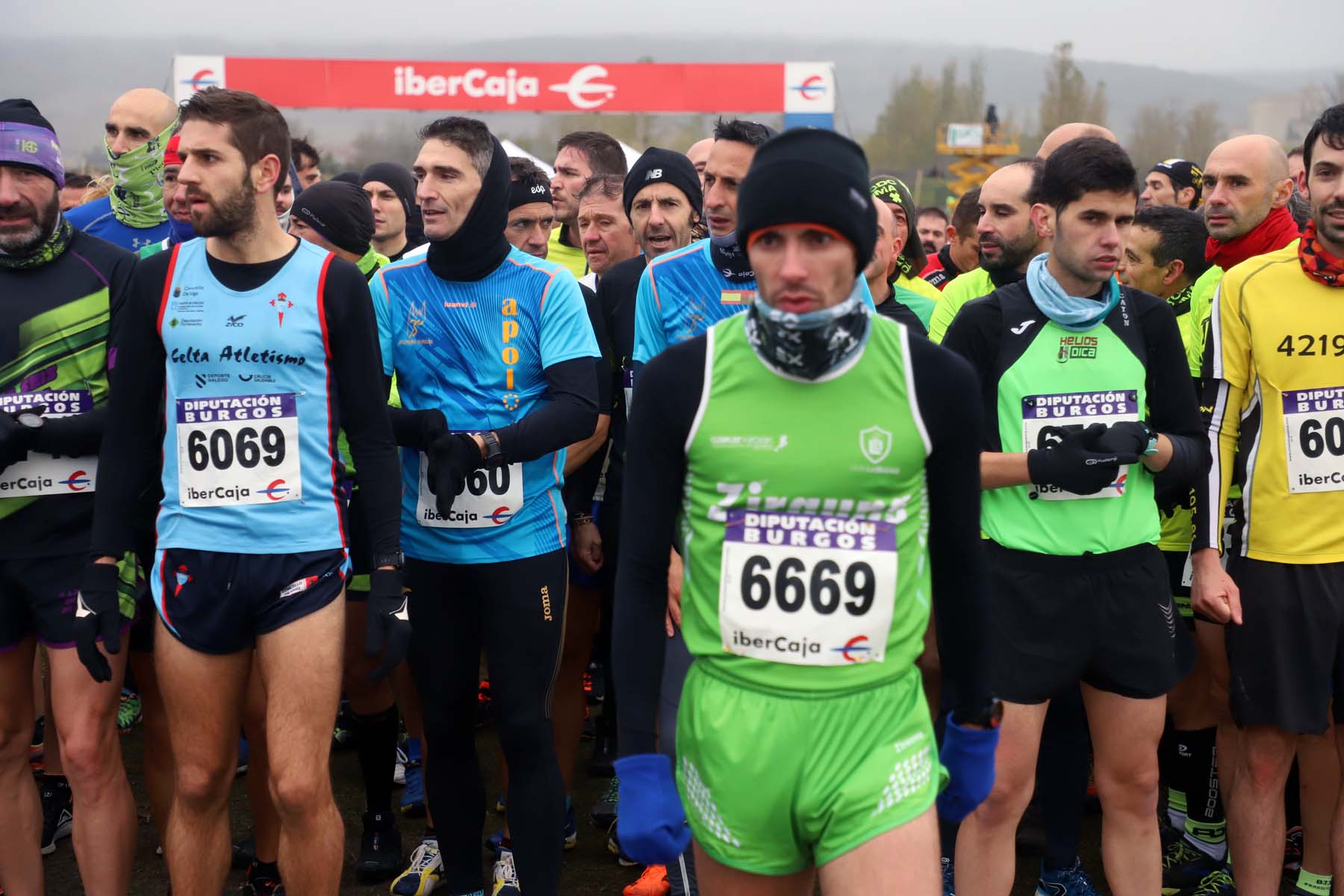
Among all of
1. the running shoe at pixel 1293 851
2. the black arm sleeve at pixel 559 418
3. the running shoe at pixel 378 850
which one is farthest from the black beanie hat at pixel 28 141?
the running shoe at pixel 1293 851

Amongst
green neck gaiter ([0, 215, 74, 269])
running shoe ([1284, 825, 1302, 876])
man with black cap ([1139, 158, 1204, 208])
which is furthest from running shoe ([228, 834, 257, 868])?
man with black cap ([1139, 158, 1204, 208])

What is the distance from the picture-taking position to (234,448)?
3.98m

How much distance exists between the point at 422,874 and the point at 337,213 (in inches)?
104

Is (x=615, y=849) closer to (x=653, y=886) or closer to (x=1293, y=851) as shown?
(x=653, y=886)

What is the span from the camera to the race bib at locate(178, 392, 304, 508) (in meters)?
3.97

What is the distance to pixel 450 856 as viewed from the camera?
4.52m

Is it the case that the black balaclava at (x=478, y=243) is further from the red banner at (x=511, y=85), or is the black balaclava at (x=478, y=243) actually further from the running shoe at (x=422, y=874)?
the red banner at (x=511, y=85)

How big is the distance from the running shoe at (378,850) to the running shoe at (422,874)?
6 cm

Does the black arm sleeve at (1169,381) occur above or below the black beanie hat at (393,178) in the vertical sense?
below

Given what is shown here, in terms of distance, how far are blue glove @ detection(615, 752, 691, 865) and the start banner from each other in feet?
99.0

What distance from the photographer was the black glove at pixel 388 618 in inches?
157

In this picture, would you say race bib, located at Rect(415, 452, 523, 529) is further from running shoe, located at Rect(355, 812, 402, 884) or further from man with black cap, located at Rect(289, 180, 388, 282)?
man with black cap, located at Rect(289, 180, 388, 282)

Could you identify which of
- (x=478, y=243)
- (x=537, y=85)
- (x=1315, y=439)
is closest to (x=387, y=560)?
(x=478, y=243)

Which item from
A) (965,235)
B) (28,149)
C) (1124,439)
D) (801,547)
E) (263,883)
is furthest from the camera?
(965,235)
